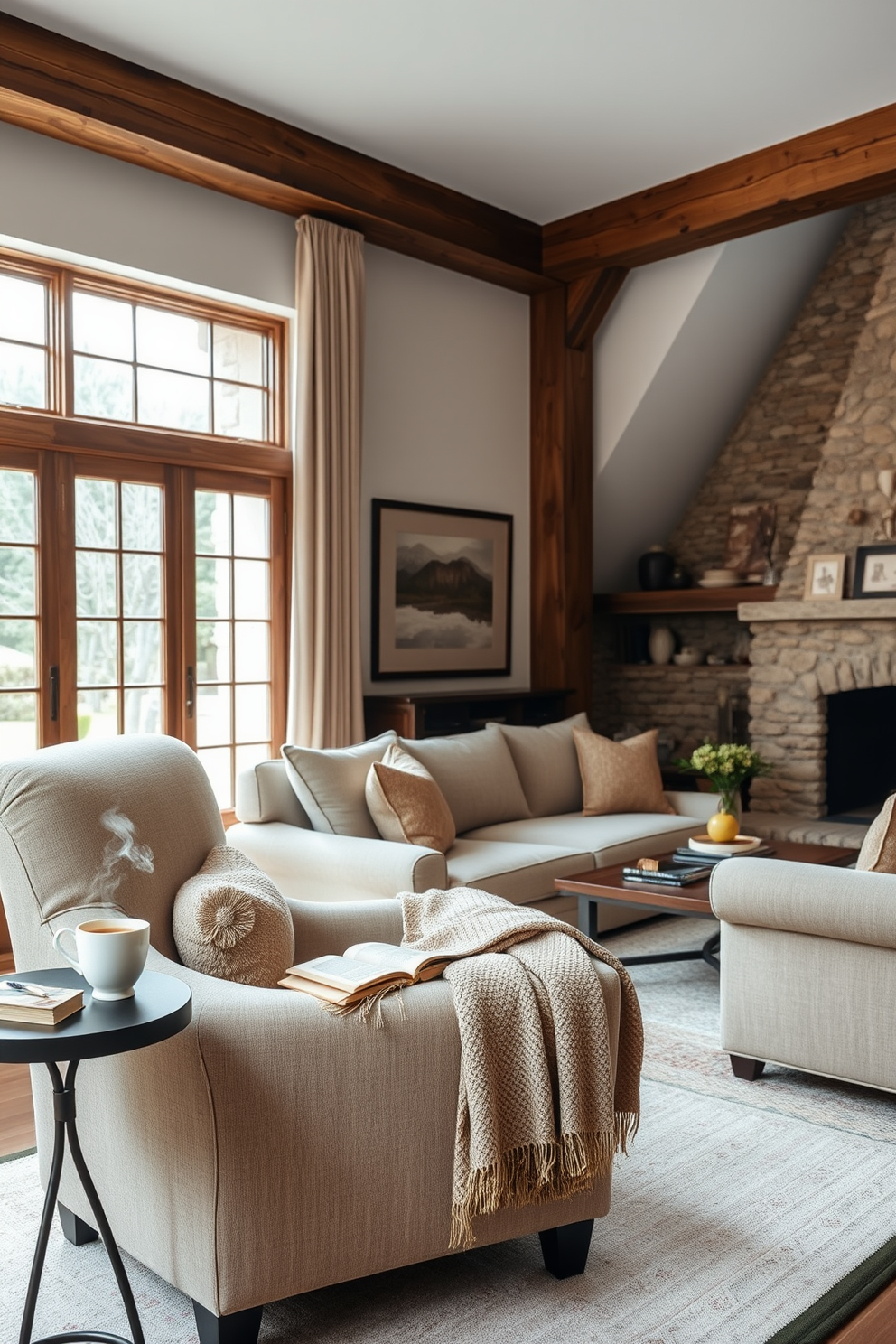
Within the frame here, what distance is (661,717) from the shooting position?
7.52m

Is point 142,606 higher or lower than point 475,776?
higher

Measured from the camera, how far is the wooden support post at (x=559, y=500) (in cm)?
650

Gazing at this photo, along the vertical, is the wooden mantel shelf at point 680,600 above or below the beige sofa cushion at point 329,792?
above

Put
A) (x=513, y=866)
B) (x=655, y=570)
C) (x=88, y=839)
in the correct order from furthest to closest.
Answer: (x=655, y=570) → (x=513, y=866) → (x=88, y=839)

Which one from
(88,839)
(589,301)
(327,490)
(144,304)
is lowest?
(88,839)

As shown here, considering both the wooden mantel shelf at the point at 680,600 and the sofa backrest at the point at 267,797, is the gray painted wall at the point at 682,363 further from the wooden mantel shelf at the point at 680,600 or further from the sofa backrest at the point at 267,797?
the sofa backrest at the point at 267,797

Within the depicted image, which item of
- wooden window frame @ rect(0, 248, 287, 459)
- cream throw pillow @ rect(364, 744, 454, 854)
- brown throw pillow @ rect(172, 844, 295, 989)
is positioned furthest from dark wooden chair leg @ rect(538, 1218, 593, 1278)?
wooden window frame @ rect(0, 248, 287, 459)

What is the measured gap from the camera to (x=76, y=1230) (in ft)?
7.71

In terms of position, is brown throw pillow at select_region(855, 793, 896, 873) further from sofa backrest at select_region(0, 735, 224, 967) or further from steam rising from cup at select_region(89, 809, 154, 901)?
steam rising from cup at select_region(89, 809, 154, 901)

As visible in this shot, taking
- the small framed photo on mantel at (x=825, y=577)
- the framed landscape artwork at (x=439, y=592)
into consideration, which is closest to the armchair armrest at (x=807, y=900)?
the framed landscape artwork at (x=439, y=592)

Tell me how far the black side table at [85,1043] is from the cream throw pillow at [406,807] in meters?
2.17

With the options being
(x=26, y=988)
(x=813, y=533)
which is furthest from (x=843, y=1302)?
(x=813, y=533)

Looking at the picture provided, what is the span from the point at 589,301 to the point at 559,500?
111cm

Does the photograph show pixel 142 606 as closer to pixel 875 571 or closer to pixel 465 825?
pixel 465 825
